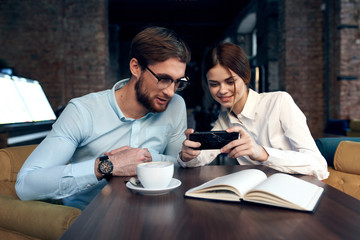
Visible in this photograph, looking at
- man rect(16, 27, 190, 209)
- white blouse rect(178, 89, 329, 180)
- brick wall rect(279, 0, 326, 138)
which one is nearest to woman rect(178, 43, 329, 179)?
white blouse rect(178, 89, 329, 180)

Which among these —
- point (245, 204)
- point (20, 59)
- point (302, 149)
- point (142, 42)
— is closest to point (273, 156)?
point (302, 149)

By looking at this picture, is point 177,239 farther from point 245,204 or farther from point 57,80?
point 57,80

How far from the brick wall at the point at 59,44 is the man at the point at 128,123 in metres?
4.51

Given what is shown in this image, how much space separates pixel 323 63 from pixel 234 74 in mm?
5255

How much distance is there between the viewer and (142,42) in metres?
1.48

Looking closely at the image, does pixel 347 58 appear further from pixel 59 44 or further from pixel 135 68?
pixel 59 44

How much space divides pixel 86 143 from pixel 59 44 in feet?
16.8

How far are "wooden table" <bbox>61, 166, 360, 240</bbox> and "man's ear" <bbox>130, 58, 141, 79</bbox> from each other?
830 millimetres

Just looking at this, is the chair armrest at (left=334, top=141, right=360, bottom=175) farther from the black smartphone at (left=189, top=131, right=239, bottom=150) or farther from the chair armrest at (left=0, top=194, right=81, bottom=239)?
the chair armrest at (left=0, top=194, right=81, bottom=239)

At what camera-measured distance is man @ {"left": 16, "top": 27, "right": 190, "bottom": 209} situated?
45.6 inches

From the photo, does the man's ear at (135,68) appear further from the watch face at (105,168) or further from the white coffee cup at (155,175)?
the white coffee cup at (155,175)

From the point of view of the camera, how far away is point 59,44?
19.1 feet

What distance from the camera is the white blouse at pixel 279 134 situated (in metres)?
1.19

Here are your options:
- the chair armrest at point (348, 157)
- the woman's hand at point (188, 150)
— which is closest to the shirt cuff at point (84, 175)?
the woman's hand at point (188, 150)
